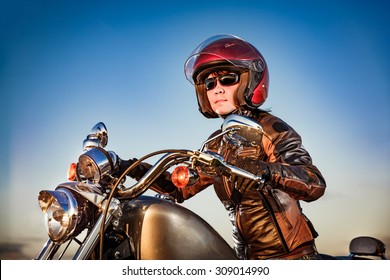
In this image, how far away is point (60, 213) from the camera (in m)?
1.43

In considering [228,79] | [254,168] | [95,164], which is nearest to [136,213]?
[95,164]

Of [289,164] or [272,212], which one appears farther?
[272,212]

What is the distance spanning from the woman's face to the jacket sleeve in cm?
22

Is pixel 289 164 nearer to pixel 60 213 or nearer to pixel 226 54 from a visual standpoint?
pixel 226 54

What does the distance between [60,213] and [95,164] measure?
21 centimetres

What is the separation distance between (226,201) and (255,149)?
0.84 feet

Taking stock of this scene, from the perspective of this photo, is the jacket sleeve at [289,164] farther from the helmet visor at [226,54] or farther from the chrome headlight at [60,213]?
the chrome headlight at [60,213]

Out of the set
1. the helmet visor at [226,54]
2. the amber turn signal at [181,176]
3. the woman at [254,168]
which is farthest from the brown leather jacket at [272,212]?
the amber turn signal at [181,176]

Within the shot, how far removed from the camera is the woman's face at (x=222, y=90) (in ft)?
6.95

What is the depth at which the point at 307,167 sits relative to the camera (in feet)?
5.48

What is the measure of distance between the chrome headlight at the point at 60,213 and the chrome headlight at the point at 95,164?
146 mm
